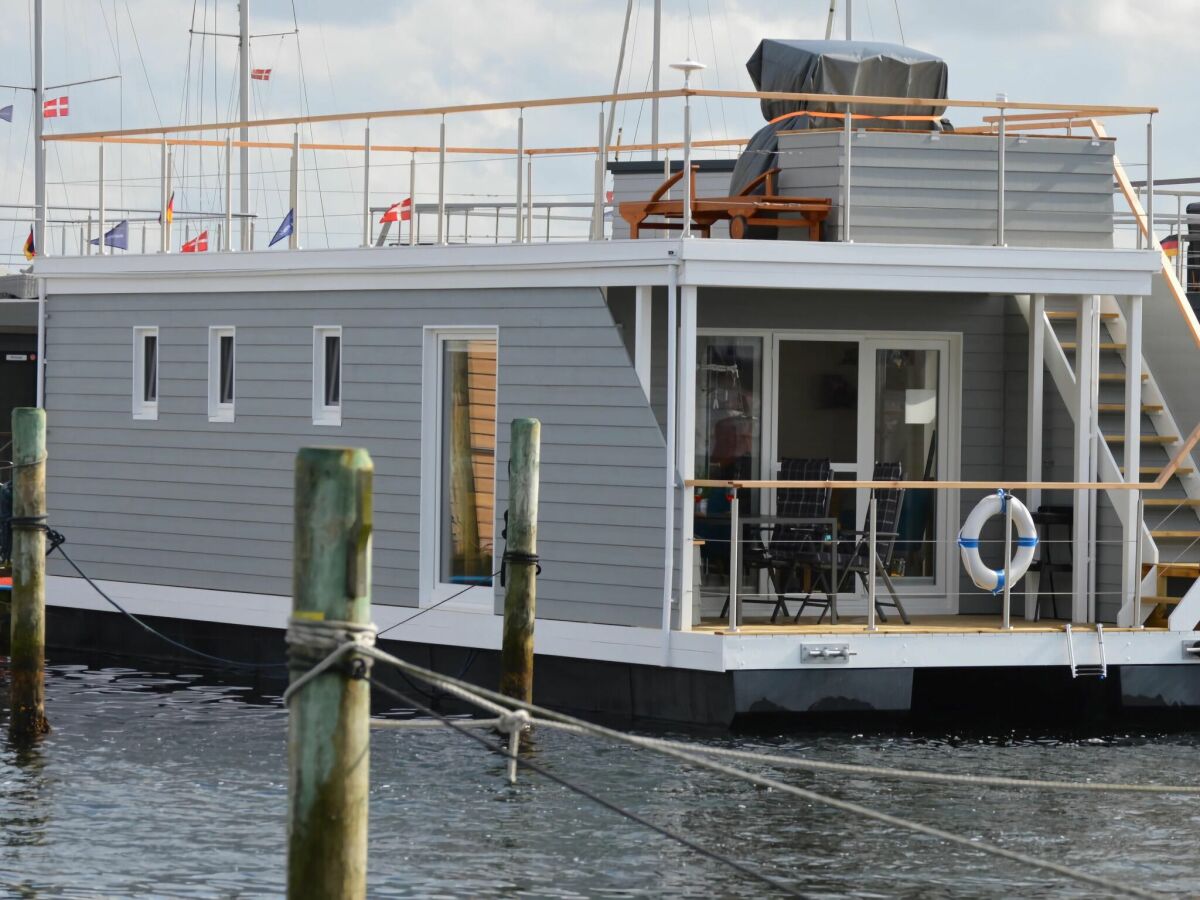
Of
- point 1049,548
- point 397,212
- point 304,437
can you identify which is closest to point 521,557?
point 304,437

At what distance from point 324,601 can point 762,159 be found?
954 centimetres

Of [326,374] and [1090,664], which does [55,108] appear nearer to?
[326,374]

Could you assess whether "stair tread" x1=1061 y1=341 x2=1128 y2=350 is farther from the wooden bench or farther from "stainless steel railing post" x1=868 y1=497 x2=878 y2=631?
"stainless steel railing post" x1=868 y1=497 x2=878 y2=631

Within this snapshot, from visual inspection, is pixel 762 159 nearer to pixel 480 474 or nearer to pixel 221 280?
pixel 480 474

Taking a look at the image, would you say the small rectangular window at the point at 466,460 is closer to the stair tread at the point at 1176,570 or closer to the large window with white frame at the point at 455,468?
the large window with white frame at the point at 455,468

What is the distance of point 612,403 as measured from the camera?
45.4 feet

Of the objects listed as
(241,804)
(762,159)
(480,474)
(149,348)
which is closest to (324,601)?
(241,804)

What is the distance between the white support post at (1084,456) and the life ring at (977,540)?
0.83 m

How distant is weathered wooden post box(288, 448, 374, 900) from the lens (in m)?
6.33

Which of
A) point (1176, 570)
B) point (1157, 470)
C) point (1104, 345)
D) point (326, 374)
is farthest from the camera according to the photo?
point (326, 374)

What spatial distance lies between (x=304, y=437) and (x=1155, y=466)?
653cm

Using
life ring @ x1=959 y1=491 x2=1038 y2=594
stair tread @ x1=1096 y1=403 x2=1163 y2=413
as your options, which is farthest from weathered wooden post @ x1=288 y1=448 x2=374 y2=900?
stair tread @ x1=1096 y1=403 x2=1163 y2=413

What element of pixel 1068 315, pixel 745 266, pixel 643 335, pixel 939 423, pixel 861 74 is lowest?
pixel 939 423

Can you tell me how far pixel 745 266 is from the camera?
13477mm
